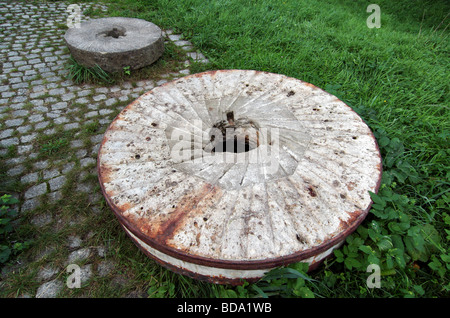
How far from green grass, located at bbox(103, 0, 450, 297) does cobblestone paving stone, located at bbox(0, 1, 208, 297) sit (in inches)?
30.4

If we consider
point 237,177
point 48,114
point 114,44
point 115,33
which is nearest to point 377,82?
point 237,177

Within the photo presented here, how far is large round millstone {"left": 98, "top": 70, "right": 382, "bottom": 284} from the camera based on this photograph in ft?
5.07

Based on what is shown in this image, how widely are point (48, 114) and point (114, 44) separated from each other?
1260 millimetres

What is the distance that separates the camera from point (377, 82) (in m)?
3.64

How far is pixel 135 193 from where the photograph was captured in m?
1.75

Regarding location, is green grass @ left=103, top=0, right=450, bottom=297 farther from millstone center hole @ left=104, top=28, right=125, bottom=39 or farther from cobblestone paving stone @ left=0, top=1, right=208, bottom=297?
millstone center hole @ left=104, top=28, right=125, bottom=39

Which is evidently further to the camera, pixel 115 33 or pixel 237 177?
pixel 115 33

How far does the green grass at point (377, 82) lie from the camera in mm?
1853

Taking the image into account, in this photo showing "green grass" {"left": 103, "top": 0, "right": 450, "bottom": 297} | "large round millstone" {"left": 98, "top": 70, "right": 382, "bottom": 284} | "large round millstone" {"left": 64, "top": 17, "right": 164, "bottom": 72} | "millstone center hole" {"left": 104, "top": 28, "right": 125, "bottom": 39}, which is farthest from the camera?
"millstone center hole" {"left": 104, "top": 28, "right": 125, "bottom": 39}

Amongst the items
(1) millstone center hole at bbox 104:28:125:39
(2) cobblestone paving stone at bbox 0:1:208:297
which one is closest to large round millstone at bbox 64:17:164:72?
(1) millstone center hole at bbox 104:28:125:39

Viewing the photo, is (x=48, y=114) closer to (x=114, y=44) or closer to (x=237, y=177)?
(x=114, y=44)

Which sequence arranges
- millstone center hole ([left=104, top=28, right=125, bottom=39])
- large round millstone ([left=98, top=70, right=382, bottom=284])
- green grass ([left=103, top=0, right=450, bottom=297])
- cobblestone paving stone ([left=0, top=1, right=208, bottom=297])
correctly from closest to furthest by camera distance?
1. large round millstone ([left=98, top=70, right=382, bottom=284])
2. green grass ([left=103, top=0, right=450, bottom=297])
3. cobblestone paving stone ([left=0, top=1, right=208, bottom=297])
4. millstone center hole ([left=104, top=28, right=125, bottom=39])

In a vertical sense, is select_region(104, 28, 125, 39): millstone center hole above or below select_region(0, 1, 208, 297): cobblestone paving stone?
above

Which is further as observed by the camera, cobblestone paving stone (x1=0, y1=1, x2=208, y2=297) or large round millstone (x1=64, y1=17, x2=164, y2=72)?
large round millstone (x1=64, y1=17, x2=164, y2=72)
